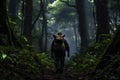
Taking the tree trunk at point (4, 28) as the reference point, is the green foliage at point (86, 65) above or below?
below

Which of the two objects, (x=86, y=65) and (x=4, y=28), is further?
(x=86, y=65)

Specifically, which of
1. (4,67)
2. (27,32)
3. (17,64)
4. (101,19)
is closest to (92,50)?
(101,19)

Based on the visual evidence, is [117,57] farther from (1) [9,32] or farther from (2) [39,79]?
(1) [9,32]

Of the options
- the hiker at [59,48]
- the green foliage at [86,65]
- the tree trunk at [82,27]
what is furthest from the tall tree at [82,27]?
the hiker at [59,48]

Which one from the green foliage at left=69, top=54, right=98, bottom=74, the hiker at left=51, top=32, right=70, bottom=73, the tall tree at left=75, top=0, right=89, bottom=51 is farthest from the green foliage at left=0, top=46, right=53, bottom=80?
the tall tree at left=75, top=0, right=89, bottom=51

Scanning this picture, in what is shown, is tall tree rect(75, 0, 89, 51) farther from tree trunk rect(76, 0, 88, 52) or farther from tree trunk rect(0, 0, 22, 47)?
tree trunk rect(0, 0, 22, 47)

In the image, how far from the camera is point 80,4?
30.2 meters

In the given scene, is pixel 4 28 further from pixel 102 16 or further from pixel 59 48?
pixel 102 16

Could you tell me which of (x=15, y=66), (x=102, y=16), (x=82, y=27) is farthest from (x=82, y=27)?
(x=15, y=66)

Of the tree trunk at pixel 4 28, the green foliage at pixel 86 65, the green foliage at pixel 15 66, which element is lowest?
the green foliage at pixel 86 65

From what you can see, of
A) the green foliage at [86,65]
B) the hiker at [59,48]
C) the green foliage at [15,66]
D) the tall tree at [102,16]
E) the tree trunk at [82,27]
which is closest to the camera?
the green foliage at [15,66]

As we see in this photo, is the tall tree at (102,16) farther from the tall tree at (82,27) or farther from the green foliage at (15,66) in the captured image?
the green foliage at (15,66)

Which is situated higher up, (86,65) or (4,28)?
(4,28)

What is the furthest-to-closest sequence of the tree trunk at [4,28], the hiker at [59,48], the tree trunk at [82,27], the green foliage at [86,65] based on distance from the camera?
the tree trunk at [82,27]
the green foliage at [86,65]
the hiker at [59,48]
the tree trunk at [4,28]
